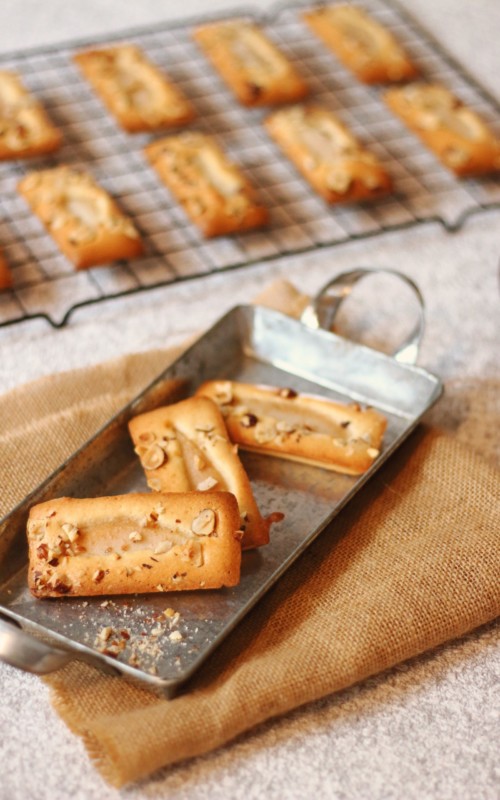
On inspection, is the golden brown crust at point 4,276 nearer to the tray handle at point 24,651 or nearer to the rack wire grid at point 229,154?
the rack wire grid at point 229,154

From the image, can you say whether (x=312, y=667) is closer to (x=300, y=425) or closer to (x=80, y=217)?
(x=300, y=425)

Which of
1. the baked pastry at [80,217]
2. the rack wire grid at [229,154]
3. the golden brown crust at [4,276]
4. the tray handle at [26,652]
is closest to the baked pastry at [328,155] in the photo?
the rack wire grid at [229,154]

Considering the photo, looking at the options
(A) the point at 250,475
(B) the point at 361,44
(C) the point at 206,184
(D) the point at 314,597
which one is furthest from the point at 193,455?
(B) the point at 361,44

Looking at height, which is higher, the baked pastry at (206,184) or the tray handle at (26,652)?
the tray handle at (26,652)

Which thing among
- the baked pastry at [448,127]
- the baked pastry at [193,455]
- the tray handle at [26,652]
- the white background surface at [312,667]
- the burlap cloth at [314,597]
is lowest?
the white background surface at [312,667]

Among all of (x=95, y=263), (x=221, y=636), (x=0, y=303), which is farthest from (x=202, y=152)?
(x=221, y=636)

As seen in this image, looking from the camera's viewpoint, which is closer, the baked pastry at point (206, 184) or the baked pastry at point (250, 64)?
the baked pastry at point (206, 184)

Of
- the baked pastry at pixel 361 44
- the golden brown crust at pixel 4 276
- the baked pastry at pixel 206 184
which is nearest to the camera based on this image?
the golden brown crust at pixel 4 276
